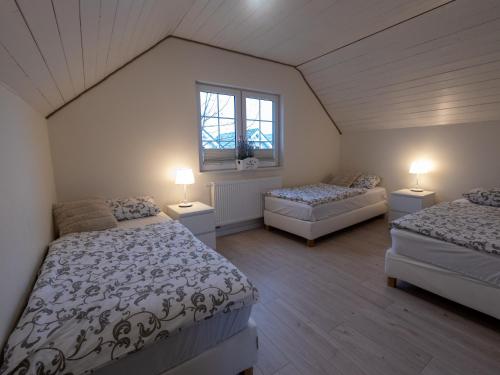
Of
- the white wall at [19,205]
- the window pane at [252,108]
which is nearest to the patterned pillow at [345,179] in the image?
the window pane at [252,108]

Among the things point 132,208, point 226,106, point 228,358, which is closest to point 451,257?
point 228,358

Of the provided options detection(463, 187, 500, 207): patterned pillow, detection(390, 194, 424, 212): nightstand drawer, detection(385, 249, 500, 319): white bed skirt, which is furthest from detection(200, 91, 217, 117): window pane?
detection(463, 187, 500, 207): patterned pillow

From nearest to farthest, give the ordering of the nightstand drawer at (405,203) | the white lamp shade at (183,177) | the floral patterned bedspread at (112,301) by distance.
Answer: the floral patterned bedspread at (112,301), the white lamp shade at (183,177), the nightstand drawer at (405,203)

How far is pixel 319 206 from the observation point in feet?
9.89

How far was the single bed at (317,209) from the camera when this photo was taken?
300 cm

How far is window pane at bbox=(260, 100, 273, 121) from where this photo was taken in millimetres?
3692

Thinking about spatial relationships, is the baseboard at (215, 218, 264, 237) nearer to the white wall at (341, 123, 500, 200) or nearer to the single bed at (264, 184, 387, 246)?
the single bed at (264, 184, 387, 246)

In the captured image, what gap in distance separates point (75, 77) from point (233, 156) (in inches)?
79.9

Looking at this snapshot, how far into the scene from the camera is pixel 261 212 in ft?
11.9

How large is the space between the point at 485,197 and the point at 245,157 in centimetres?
278

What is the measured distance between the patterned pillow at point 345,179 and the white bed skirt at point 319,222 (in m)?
0.51

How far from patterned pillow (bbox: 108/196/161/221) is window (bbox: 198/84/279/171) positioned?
0.88 meters

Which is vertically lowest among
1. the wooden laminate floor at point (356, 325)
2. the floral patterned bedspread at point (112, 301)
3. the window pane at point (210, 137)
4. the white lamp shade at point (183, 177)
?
the wooden laminate floor at point (356, 325)

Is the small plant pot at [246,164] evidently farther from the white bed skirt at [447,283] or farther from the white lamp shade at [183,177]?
the white bed skirt at [447,283]
